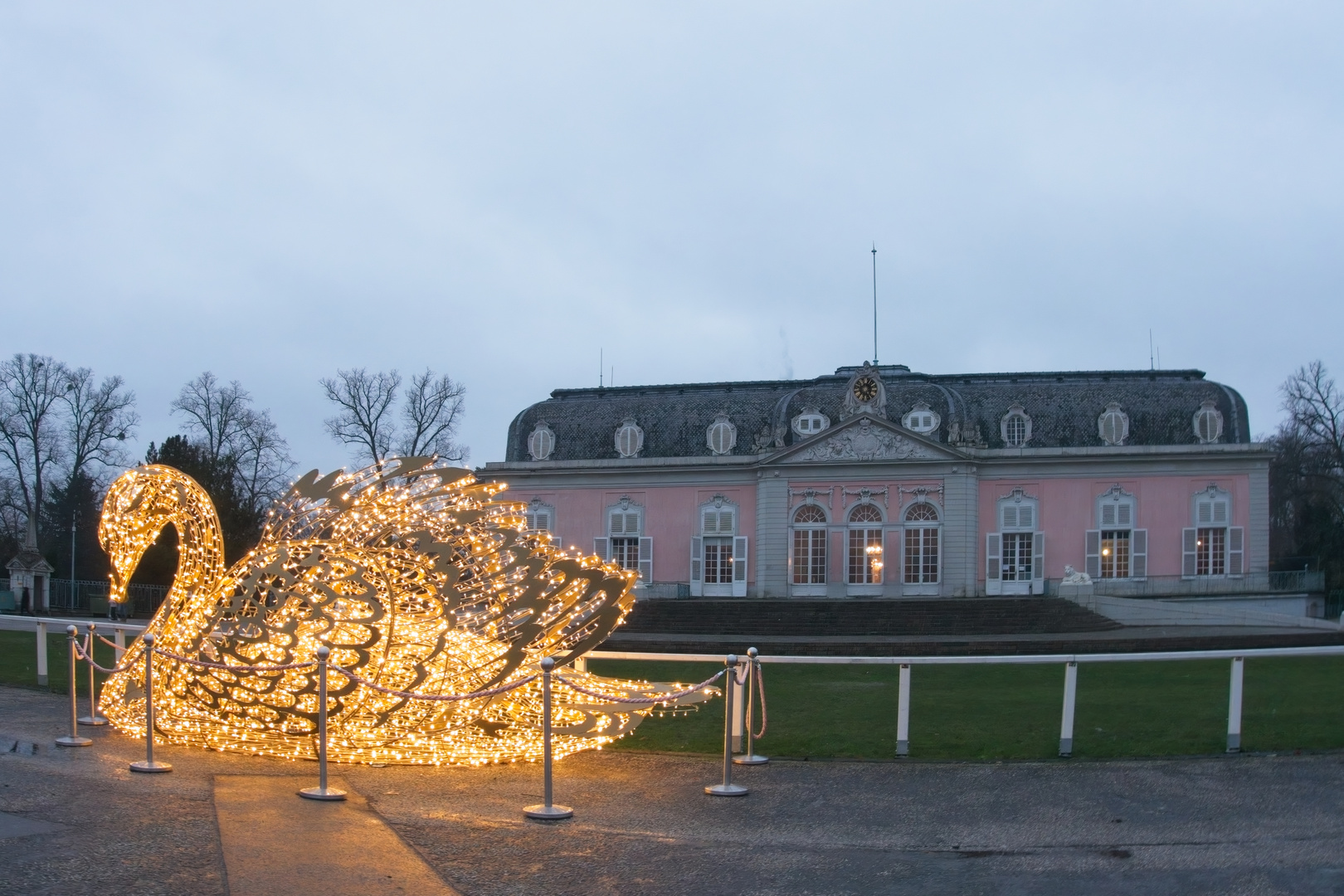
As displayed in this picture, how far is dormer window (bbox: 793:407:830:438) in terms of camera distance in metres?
47.6

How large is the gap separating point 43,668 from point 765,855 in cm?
1269

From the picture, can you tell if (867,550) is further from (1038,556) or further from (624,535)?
(624,535)

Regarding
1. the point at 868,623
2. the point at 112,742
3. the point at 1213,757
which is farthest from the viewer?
the point at 868,623

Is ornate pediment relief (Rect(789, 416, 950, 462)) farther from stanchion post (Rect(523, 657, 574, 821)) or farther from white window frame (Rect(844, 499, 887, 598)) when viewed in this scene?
stanchion post (Rect(523, 657, 574, 821))

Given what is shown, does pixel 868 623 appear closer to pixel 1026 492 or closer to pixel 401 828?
pixel 1026 492

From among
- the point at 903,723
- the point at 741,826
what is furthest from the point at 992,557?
the point at 741,826

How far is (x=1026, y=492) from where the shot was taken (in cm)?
4547

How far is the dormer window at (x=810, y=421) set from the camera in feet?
156

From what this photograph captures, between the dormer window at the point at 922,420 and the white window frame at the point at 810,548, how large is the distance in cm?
457

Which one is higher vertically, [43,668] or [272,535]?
[272,535]

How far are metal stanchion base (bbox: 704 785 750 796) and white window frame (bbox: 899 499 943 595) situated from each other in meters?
37.2

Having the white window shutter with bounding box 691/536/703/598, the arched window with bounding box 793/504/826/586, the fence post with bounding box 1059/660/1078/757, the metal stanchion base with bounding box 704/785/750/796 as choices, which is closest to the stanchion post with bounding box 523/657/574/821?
the metal stanchion base with bounding box 704/785/750/796

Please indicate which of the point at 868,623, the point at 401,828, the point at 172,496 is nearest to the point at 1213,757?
the point at 401,828

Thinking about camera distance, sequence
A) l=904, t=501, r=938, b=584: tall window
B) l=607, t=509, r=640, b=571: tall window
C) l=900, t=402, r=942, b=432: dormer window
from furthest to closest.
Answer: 1. l=607, t=509, r=640, b=571: tall window
2. l=900, t=402, r=942, b=432: dormer window
3. l=904, t=501, r=938, b=584: tall window
